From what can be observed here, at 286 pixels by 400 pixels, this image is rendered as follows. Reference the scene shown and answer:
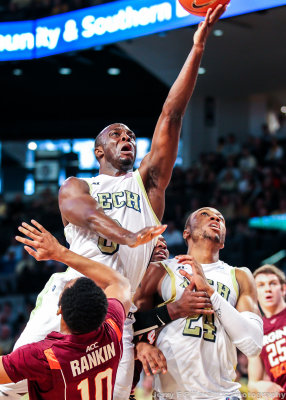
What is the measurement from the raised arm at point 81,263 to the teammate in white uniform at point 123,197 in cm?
18

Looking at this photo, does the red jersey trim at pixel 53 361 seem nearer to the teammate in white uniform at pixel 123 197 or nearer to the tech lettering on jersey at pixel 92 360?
the tech lettering on jersey at pixel 92 360

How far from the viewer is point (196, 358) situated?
3.94 meters

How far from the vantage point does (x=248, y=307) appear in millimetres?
4078

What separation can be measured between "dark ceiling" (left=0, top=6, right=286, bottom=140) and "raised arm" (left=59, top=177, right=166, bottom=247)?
23.7 ft

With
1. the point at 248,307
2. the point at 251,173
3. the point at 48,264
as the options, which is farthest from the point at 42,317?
the point at 251,173

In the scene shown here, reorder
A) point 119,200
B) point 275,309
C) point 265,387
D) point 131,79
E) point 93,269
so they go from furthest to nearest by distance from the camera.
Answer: point 131,79
point 275,309
point 265,387
point 119,200
point 93,269

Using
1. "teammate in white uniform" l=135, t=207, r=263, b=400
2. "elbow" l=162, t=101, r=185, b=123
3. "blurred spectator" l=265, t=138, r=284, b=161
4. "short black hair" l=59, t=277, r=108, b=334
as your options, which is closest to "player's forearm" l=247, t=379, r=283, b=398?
"teammate in white uniform" l=135, t=207, r=263, b=400

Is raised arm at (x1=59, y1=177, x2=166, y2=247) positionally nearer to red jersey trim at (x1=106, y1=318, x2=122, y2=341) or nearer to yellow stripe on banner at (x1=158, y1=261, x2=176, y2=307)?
red jersey trim at (x1=106, y1=318, x2=122, y2=341)

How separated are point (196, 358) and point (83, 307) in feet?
4.41

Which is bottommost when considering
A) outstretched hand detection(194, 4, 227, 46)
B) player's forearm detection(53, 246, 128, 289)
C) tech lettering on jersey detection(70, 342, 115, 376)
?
tech lettering on jersey detection(70, 342, 115, 376)

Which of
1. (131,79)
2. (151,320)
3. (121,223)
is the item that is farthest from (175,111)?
(131,79)

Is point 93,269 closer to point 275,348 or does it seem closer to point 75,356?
→ point 75,356

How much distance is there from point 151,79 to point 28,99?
3.89m

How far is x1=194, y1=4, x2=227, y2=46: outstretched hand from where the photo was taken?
3750mm
